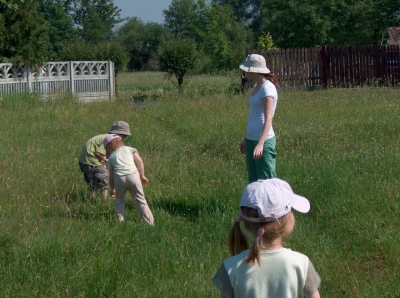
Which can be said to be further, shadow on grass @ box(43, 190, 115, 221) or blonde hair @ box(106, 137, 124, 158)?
blonde hair @ box(106, 137, 124, 158)

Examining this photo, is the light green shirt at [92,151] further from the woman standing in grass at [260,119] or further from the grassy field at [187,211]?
the woman standing in grass at [260,119]

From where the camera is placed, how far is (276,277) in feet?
9.98

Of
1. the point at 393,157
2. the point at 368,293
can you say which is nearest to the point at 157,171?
the point at 393,157

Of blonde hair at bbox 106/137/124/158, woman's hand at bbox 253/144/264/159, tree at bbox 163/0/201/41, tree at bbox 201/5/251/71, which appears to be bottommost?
woman's hand at bbox 253/144/264/159

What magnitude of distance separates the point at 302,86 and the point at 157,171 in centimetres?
1801

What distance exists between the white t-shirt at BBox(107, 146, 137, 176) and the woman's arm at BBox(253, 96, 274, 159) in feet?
4.28

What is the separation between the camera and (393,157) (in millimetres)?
9039

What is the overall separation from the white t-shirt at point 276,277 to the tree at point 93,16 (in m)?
73.5

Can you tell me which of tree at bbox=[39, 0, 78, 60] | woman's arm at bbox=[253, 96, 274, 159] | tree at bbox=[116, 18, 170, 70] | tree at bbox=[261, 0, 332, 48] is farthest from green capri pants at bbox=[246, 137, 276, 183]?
tree at bbox=[39, 0, 78, 60]

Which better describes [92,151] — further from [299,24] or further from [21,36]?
[299,24]

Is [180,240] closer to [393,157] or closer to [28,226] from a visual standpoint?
[28,226]

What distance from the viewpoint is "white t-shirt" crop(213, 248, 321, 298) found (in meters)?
3.04

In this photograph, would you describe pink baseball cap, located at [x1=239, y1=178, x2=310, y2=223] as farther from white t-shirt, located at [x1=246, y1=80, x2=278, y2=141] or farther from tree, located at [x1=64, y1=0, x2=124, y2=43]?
tree, located at [x1=64, y1=0, x2=124, y2=43]

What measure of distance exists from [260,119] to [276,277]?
400 centimetres
